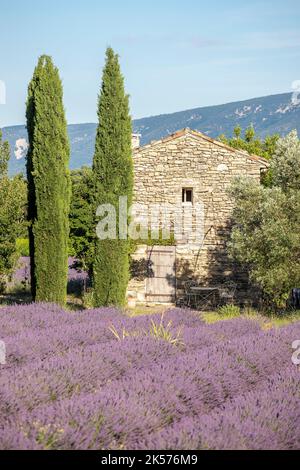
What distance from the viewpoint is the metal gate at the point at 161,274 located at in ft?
62.2

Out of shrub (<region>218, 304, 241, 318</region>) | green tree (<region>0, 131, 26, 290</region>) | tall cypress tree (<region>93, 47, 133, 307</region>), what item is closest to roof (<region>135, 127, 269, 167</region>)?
tall cypress tree (<region>93, 47, 133, 307</region>)

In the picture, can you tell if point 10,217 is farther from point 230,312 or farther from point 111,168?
point 230,312

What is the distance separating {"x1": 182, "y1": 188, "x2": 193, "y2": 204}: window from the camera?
61.6ft

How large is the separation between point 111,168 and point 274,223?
4029mm

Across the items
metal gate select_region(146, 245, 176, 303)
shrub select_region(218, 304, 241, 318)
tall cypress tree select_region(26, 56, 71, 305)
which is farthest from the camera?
metal gate select_region(146, 245, 176, 303)

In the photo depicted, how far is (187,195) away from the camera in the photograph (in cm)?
1886

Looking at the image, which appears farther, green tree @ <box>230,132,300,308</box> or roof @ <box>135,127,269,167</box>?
roof @ <box>135,127,269,167</box>

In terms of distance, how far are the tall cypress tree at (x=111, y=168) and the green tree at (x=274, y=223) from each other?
300cm

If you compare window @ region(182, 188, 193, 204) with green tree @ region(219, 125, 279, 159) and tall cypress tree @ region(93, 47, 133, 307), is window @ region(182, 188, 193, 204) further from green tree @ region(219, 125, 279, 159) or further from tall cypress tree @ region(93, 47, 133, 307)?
green tree @ region(219, 125, 279, 159)

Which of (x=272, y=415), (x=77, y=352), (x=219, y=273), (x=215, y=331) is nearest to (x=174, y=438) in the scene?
(x=272, y=415)

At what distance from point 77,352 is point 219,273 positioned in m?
11.1

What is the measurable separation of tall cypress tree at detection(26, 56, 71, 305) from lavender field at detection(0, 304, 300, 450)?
4596 millimetres

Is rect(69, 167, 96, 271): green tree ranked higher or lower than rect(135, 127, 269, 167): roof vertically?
lower

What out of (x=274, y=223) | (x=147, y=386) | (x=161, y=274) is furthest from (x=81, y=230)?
(x=147, y=386)
